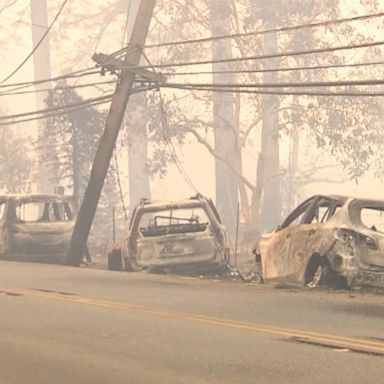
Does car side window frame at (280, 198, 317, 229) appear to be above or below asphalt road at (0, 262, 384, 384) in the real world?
above

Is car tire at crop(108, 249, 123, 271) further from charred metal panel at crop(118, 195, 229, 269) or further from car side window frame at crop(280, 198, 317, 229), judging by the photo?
car side window frame at crop(280, 198, 317, 229)

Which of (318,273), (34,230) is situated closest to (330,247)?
(318,273)

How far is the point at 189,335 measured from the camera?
8047 mm

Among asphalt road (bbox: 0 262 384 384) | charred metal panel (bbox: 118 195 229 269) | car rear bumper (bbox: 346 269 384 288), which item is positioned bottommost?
asphalt road (bbox: 0 262 384 384)

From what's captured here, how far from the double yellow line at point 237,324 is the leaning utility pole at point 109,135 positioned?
248 inches

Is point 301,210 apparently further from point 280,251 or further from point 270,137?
point 270,137

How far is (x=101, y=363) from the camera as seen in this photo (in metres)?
6.87

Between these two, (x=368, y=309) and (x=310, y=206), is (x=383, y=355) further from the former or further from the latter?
(x=310, y=206)

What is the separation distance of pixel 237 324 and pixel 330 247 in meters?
2.85

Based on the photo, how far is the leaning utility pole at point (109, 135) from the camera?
1827 cm

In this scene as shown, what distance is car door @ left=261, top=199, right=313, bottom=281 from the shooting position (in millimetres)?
12242

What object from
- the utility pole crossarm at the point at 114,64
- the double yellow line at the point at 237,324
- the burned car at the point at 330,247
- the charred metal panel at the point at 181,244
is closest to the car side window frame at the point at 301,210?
the burned car at the point at 330,247

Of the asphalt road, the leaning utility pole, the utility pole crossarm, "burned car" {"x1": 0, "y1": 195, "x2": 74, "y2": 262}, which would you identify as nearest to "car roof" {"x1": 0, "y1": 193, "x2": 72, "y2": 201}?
"burned car" {"x1": 0, "y1": 195, "x2": 74, "y2": 262}

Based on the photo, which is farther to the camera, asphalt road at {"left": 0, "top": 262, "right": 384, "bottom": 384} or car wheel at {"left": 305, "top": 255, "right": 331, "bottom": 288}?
car wheel at {"left": 305, "top": 255, "right": 331, "bottom": 288}
